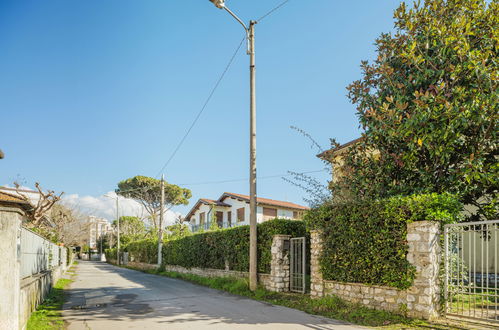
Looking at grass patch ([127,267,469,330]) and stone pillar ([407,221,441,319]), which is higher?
stone pillar ([407,221,441,319])

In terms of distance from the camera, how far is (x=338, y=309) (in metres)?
9.38

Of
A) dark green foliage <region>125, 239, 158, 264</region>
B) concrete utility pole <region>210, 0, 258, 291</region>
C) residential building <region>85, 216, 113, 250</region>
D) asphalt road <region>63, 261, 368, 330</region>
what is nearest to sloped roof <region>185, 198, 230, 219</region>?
dark green foliage <region>125, 239, 158, 264</region>

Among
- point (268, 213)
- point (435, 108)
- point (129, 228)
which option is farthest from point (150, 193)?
point (435, 108)

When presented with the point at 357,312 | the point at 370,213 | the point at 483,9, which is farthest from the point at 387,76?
the point at 357,312

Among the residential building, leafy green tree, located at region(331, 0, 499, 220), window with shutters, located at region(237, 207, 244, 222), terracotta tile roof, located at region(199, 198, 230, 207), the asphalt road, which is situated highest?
leafy green tree, located at region(331, 0, 499, 220)

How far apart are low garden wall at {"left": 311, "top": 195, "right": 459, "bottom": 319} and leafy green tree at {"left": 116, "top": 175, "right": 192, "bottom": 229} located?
1500 inches

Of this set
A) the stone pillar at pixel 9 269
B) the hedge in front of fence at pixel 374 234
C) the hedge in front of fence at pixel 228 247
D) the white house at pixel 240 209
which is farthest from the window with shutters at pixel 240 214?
the stone pillar at pixel 9 269

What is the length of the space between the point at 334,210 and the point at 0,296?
772cm

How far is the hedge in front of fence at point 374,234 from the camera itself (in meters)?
8.28

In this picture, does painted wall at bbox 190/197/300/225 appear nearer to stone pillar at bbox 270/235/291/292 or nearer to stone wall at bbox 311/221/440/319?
stone pillar at bbox 270/235/291/292

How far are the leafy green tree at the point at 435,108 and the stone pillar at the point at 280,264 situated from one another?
8.96 feet

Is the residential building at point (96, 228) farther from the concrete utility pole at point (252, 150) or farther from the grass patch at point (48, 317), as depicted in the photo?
the concrete utility pole at point (252, 150)

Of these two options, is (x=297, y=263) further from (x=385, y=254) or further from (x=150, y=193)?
(x=150, y=193)

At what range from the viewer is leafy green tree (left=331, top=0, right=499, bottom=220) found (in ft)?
29.5
